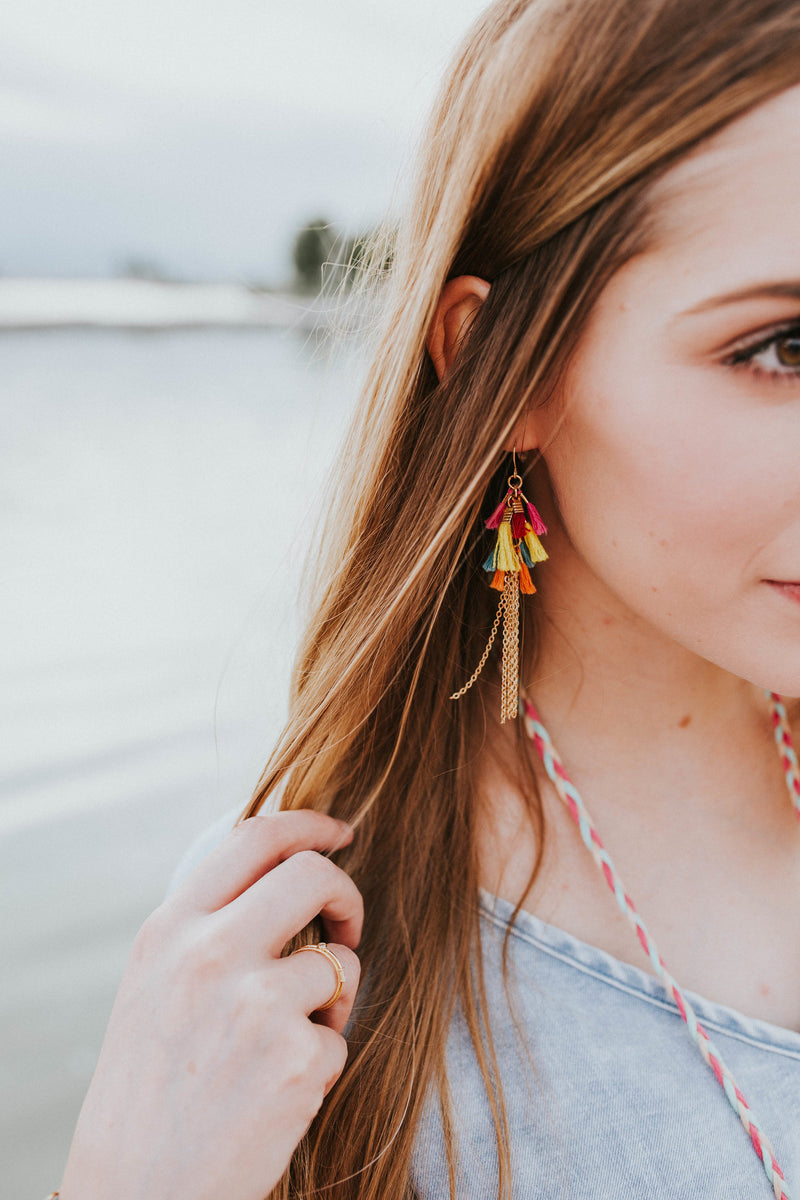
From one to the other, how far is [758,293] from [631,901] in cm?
59

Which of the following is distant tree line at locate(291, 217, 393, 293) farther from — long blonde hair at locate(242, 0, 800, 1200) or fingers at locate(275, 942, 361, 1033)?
fingers at locate(275, 942, 361, 1033)

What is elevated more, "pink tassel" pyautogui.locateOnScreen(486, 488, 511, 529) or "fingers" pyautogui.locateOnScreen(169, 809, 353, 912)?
"pink tassel" pyautogui.locateOnScreen(486, 488, 511, 529)

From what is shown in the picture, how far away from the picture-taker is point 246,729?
289cm

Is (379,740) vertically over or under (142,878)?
over

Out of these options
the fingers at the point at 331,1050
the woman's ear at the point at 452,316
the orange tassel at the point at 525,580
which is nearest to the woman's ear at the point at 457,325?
the woman's ear at the point at 452,316

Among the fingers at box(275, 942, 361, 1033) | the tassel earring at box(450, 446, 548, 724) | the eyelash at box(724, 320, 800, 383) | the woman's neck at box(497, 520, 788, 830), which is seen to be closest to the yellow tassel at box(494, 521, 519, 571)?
the tassel earring at box(450, 446, 548, 724)

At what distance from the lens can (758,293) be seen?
0.67m

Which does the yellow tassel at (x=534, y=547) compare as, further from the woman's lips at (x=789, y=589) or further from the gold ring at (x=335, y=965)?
the gold ring at (x=335, y=965)

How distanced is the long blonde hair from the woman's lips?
0.25 metres

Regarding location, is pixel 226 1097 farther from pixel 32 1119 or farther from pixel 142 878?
pixel 142 878

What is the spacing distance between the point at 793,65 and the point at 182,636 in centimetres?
296

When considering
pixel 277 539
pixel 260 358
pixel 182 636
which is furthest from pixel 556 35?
pixel 260 358

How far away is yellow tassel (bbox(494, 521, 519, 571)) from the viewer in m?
0.86

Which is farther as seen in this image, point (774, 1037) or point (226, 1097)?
point (774, 1037)
